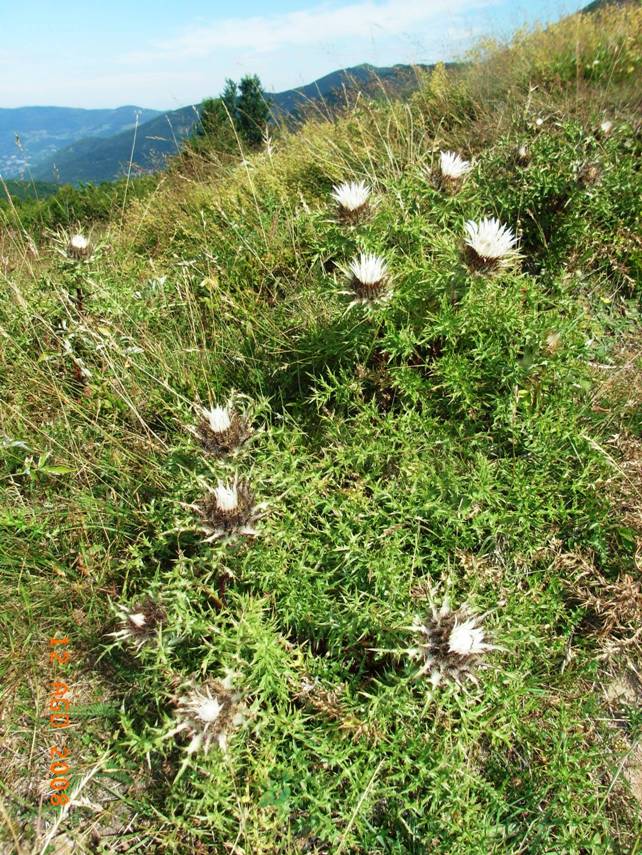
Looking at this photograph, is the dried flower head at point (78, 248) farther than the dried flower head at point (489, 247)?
Yes

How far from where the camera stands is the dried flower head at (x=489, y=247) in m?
1.91

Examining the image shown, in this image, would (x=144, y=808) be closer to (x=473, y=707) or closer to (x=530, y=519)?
(x=473, y=707)

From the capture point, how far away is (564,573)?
206 cm

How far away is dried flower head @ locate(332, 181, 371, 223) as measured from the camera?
226cm

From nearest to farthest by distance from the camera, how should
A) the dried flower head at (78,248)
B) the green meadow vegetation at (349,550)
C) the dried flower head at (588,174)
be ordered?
1. the green meadow vegetation at (349,550)
2. the dried flower head at (78,248)
3. the dried flower head at (588,174)

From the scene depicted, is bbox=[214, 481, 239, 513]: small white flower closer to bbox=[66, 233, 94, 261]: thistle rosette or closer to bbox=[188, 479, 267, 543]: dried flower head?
bbox=[188, 479, 267, 543]: dried flower head

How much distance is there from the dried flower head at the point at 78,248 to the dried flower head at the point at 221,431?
4.97 ft

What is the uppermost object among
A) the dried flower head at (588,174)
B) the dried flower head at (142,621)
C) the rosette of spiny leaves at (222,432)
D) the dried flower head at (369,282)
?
the dried flower head at (588,174)

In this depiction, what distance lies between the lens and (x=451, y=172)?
242cm

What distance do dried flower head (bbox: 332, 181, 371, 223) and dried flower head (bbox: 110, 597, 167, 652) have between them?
1.78 metres

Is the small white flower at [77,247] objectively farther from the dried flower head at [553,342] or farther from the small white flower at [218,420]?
the dried flower head at [553,342]
